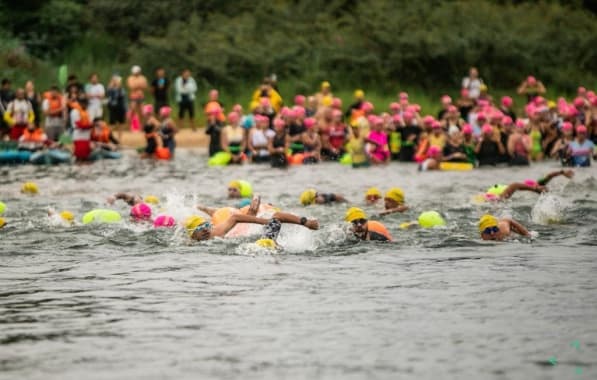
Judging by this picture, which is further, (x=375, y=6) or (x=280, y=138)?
(x=375, y=6)

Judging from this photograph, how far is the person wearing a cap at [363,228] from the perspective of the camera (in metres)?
17.4

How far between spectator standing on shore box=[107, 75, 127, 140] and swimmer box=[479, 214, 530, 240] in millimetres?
17873

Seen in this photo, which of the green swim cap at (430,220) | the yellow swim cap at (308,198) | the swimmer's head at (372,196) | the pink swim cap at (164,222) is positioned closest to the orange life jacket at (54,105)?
the yellow swim cap at (308,198)

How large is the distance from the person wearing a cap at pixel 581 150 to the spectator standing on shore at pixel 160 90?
11.8m

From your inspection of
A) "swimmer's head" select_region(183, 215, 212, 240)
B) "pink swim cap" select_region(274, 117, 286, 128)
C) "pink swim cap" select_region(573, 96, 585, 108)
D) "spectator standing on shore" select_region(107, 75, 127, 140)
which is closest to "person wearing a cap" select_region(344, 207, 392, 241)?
"swimmer's head" select_region(183, 215, 212, 240)

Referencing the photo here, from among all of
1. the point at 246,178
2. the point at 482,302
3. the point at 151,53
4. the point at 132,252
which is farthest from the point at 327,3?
the point at 482,302

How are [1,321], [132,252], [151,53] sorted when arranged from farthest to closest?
[151,53]
[132,252]
[1,321]

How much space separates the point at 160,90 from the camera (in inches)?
1374

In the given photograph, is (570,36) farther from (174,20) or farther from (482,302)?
(482,302)

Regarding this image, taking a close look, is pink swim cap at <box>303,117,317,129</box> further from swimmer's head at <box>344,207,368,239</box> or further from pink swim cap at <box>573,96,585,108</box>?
swimmer's head at <box>344,207,368,239</box>

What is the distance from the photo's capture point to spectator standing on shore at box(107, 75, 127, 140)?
34.2m

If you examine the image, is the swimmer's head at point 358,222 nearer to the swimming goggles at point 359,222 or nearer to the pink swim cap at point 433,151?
the swimming goggles at point 359,222

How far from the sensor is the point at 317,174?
90.7 feet

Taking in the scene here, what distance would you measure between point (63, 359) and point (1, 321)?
176 centimetres
